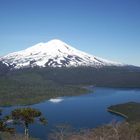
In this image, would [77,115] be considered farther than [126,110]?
No

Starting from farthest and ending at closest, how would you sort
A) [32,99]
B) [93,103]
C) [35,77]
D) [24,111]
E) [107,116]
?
1. [35,77]
2. [32,99]
3. [93,103]
4. [107,116]
5. [24,111]

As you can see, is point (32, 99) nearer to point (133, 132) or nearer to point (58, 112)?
point (58, 112)

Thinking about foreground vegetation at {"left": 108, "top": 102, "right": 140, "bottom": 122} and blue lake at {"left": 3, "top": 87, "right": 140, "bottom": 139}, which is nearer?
blue lake at {"left": 3, "top": 87, "right": 140, "bottom": 139}

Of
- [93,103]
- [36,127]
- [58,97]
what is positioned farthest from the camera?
[58,97]

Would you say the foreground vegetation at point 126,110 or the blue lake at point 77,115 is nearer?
the blue lake at point 77,115

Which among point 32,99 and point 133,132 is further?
point 32,99

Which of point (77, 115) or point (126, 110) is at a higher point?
point (126, 110)

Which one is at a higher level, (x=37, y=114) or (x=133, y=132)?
(x=37, y=114)

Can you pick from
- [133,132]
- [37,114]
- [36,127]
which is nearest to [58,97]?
[36,127]

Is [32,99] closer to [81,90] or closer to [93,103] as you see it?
[93,103]
